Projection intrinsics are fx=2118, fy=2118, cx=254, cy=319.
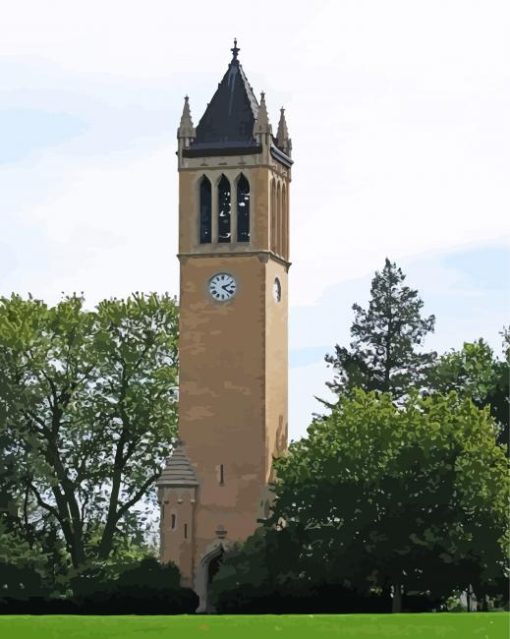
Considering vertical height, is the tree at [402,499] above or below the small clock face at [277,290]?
below

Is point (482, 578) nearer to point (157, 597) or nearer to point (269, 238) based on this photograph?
point (157, 597)

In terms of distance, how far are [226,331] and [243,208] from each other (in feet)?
17.1

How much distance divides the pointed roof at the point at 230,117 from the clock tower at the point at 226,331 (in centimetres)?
4

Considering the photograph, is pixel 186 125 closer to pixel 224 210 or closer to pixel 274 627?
pixel 224 210

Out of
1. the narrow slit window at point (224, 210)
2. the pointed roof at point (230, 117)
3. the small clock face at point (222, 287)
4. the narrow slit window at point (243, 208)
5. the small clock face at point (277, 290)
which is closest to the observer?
the small clock face at point (222, 287)

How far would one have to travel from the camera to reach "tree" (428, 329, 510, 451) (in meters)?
93.8

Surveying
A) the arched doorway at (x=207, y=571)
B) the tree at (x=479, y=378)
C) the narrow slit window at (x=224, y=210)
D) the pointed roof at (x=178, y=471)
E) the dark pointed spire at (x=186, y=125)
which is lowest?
the arched doorway at (x=207, y=571)

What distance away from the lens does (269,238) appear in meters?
87.3

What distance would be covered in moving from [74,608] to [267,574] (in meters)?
7.56

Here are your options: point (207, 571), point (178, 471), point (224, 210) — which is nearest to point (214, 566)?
point (207, 571)

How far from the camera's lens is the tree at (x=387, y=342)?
95312mm

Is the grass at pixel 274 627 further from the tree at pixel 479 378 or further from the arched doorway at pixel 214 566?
the tree at pixel 479 378

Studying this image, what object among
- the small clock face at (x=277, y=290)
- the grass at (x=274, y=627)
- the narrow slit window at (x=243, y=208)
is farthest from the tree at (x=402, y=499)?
the grass at (x=274, y=627)

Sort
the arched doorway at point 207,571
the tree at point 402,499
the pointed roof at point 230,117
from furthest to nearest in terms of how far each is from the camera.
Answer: the pointed roof at point 230,117 → the arched doorway at point 207,571 → the tree at point 402,499
